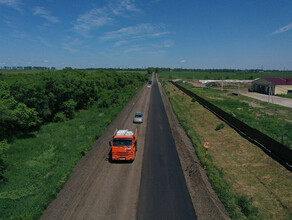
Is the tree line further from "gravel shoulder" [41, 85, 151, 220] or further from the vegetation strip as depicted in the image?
the vegetation strip

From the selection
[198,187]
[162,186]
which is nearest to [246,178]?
[198,187]

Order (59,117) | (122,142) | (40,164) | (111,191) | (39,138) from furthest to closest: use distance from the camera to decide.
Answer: (59,117)
(39,138)
(122,142)
(40,164)
(111,191)

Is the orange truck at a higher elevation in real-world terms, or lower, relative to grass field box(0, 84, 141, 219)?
higher

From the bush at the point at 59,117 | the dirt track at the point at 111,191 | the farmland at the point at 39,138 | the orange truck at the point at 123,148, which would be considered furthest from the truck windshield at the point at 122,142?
the bush at the point at 59,117

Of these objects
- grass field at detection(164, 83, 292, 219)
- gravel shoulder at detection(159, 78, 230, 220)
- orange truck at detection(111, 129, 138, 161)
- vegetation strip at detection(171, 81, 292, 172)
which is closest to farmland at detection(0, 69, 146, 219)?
orange truck at detection(111, 129, 138, 161)

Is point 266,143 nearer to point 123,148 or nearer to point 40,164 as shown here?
point 123,148

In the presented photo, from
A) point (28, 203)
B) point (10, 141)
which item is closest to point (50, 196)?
point (28, 203)

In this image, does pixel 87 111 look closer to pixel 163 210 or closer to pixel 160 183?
pixel 160 183
